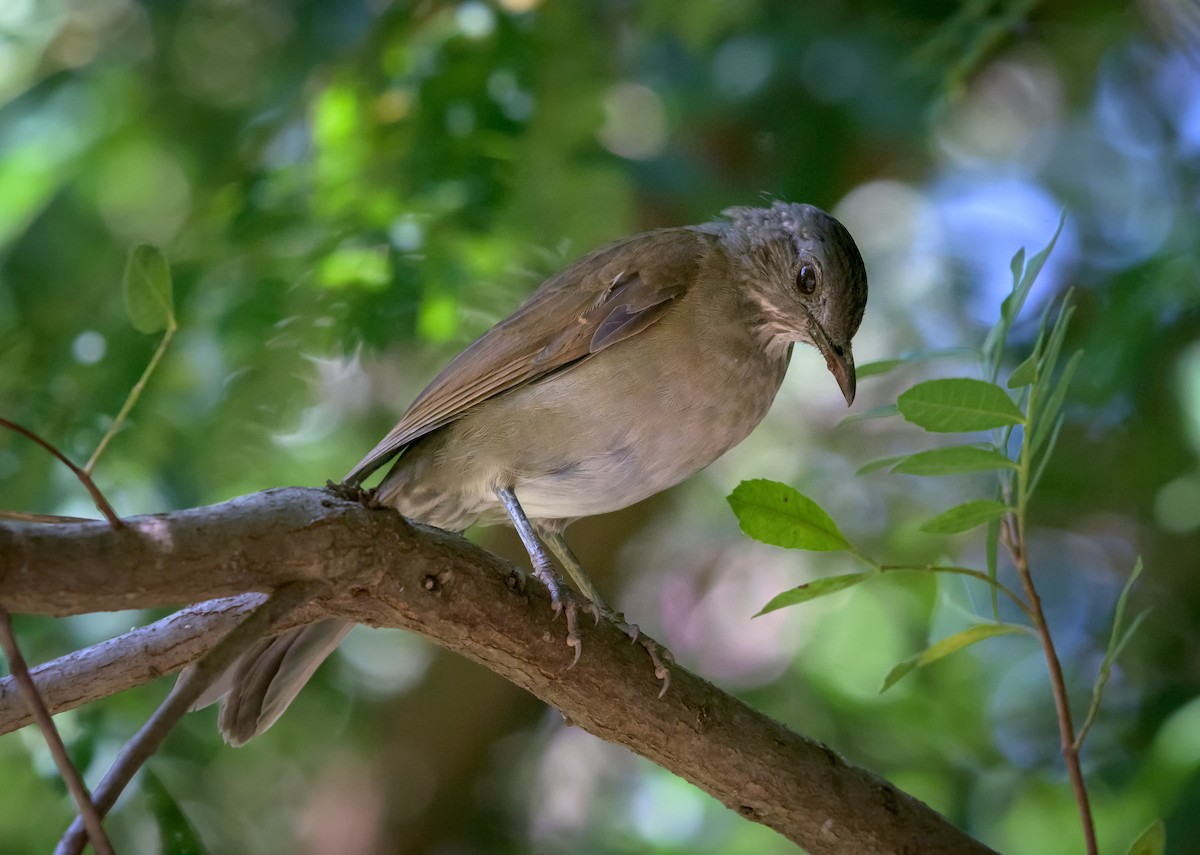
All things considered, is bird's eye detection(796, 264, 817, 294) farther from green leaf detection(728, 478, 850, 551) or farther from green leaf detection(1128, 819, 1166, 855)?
green leaf detection(1128, 819, 1166, 855)

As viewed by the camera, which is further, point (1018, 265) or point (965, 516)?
point (1018, 265)

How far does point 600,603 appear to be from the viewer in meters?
3.67

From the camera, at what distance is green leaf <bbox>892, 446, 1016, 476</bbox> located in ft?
7.46

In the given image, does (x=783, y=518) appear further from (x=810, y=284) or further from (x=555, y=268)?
(x=555, y=268)

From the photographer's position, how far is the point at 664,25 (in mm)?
4523

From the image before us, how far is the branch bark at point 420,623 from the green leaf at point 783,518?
23.6 inches

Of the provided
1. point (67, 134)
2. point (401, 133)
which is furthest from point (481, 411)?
point (67, 134)

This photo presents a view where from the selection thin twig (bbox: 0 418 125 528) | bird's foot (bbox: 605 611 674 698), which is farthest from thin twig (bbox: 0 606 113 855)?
bird's foot (bbox: 605 611 674 698)

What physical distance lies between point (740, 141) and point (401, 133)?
1.81m

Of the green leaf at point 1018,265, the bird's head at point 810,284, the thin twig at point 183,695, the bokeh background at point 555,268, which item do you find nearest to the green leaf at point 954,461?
the green leaf at point 1018,265

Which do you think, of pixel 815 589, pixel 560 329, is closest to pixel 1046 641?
pixel 815 589

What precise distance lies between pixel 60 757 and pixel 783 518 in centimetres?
135

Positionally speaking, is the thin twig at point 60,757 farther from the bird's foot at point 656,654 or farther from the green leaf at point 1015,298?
the green leaf at point 1015,298

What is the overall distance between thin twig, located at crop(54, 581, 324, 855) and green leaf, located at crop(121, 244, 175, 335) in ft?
1.84
